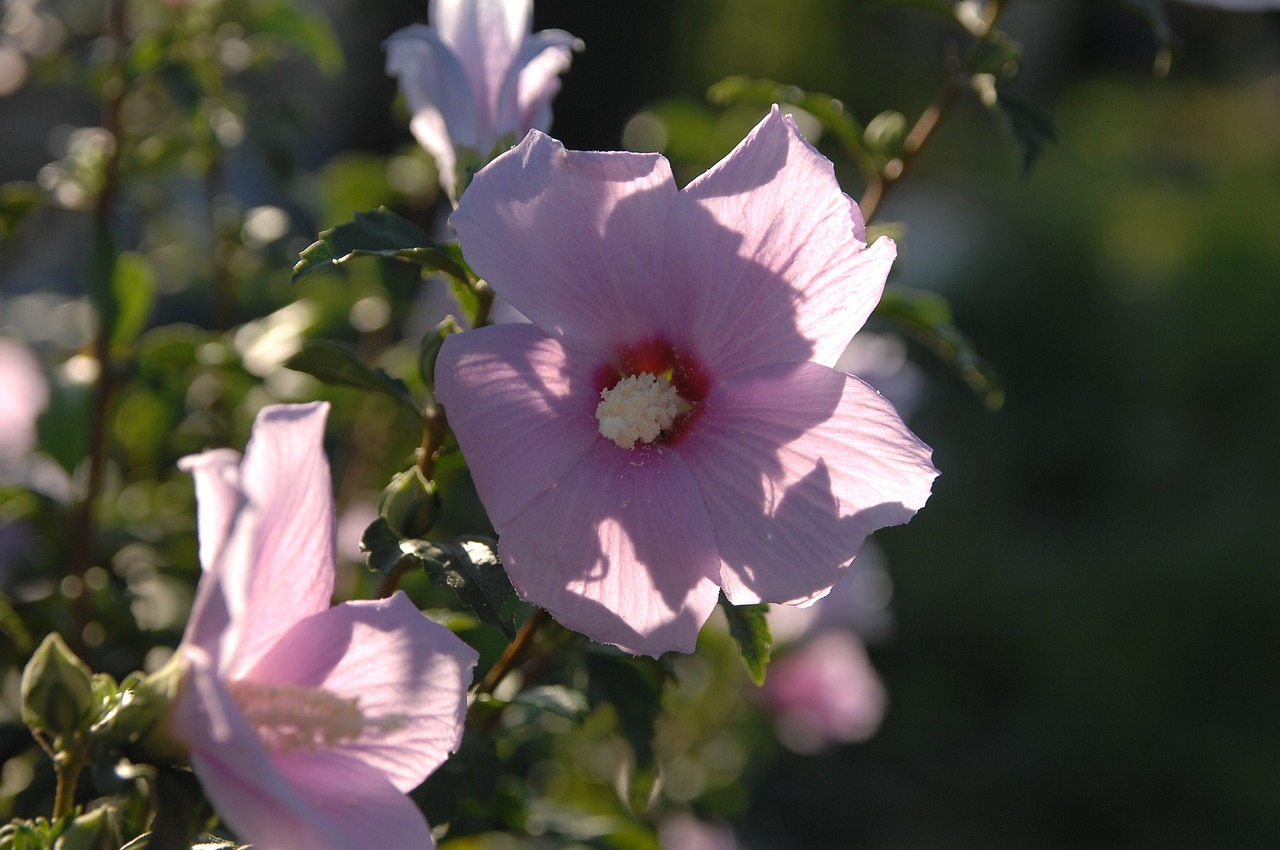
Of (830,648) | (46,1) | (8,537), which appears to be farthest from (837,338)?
(830,648)

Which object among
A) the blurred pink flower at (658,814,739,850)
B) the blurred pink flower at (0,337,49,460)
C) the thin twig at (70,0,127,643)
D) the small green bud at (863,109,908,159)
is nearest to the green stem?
the thin twig at (70,0,127,643)

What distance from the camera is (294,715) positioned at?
1.77 feet

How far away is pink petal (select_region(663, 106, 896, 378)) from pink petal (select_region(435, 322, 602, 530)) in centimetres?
8

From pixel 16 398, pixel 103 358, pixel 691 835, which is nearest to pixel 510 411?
pixel 103 358

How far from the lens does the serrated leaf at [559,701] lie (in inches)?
28.8

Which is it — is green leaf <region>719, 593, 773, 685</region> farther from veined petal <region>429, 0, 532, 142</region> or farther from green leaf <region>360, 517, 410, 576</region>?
veined petal <region>429, 0, 532, 142</region>

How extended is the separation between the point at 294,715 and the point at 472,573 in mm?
114

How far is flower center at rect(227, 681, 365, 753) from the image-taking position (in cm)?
54

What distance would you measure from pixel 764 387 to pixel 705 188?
11cm

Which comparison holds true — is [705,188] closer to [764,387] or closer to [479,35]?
[764,387]

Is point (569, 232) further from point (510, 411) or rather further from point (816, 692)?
point (816, 692)

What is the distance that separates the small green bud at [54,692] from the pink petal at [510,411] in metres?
0.20

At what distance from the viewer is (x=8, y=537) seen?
1.22 metres

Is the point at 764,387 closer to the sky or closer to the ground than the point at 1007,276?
closer to the sky
